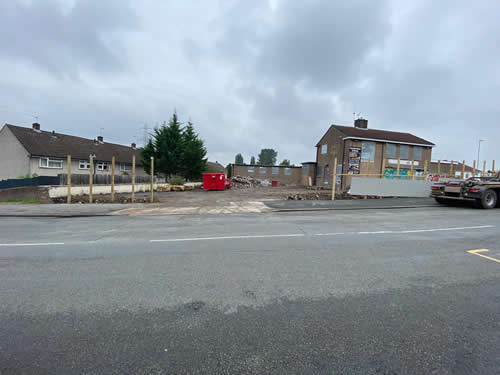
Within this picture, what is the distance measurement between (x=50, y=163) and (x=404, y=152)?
1593 inches

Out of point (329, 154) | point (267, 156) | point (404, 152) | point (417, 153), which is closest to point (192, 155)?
point (329, 154)

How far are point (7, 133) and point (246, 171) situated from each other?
95.4ft

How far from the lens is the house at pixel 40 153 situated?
23969 mm

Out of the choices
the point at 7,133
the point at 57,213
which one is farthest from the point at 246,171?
the point at 57,213

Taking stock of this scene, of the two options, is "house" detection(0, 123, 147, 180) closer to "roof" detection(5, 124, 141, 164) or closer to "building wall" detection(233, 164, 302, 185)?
"roof" detection(5, 124, 141, 164)

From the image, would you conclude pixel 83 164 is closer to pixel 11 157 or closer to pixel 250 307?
pixel 11 157

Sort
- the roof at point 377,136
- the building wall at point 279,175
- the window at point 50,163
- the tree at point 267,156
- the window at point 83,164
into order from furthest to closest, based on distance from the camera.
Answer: the tree at point 267,156 → the building wall at point 279,175 → the roof at point 377,136 → the window at point 83,164 → the window at point 50,163

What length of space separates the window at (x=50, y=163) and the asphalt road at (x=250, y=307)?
80.1 feet

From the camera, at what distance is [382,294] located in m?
3.20

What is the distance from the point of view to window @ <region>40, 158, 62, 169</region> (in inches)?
967

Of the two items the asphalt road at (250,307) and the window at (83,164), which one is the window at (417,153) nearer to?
the asphalt road at (250,307)

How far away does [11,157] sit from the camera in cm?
2475

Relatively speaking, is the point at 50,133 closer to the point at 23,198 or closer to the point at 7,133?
the point at 7,133

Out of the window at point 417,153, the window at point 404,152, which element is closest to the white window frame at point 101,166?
the window at point 404,152
